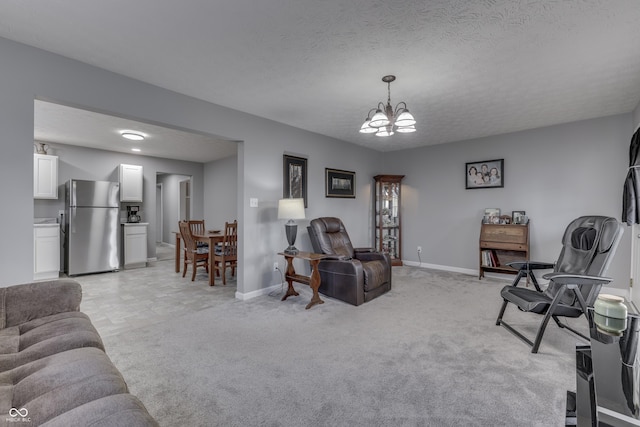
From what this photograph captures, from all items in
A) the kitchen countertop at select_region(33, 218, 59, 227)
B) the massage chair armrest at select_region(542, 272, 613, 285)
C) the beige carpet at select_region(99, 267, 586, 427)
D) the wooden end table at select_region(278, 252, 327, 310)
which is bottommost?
the beige carpet at select_region(99, 267, 586, 427)

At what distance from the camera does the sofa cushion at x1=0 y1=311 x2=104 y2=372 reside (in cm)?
127

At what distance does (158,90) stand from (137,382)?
260 centimetres

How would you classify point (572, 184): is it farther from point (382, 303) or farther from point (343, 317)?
point (343, 317)

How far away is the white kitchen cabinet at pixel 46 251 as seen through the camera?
4.72 meters

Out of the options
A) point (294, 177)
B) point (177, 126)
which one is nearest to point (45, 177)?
point (177, 126)

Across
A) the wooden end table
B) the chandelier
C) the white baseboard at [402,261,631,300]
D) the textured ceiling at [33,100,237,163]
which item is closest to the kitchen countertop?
the textured ceiling at [33,100,237,163]

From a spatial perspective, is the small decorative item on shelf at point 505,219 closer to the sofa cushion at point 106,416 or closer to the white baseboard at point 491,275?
the white baseboard at point 491,275

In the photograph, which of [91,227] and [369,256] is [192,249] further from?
[369,256]

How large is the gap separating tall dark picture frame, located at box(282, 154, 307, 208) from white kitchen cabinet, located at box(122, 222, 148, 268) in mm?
3636

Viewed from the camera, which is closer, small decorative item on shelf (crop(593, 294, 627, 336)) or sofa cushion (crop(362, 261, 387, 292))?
small decorative item on shelf (crop(593, 294, 627, 336))

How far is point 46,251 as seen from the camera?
480 cm

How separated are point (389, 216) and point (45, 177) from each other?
6195 mm

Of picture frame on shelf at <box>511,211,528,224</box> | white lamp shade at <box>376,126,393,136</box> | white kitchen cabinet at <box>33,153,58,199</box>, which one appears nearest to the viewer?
white lamp shade at <box>376,126,393,136</box>

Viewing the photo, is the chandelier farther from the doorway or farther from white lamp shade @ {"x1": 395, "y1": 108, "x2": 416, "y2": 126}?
the doorway
